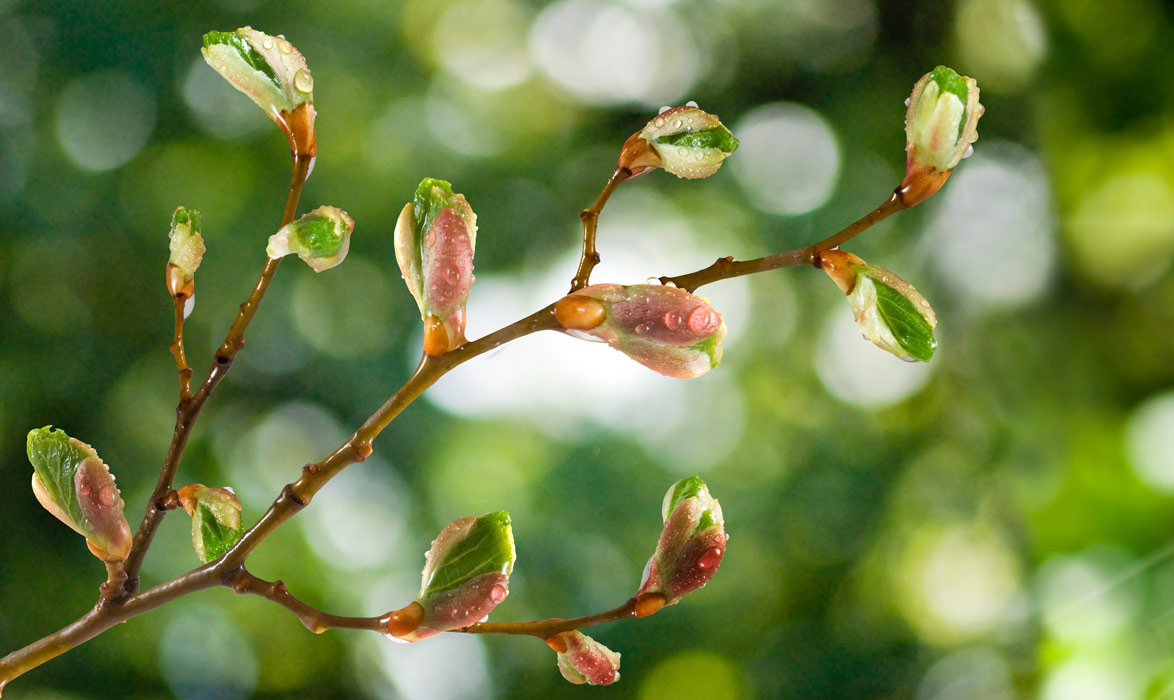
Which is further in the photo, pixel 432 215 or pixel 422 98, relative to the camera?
pixel 422 98

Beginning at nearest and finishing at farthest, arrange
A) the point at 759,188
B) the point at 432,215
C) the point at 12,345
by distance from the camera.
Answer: the point at 432,215
the point at 12,345
the point at 759,188

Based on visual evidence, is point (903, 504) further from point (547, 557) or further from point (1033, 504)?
point (547, 557)

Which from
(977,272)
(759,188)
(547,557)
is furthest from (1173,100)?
(547,557)

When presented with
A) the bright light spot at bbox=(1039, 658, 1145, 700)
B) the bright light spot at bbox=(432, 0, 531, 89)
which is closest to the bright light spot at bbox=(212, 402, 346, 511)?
the bright light spot at bbox=(432, 0, 531, 89)

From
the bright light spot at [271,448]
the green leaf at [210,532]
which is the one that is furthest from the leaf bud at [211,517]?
the bright light spot at [271,448]

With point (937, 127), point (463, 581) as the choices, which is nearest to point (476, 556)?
point (463, 581)

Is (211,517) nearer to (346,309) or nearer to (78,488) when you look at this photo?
(78,488)
